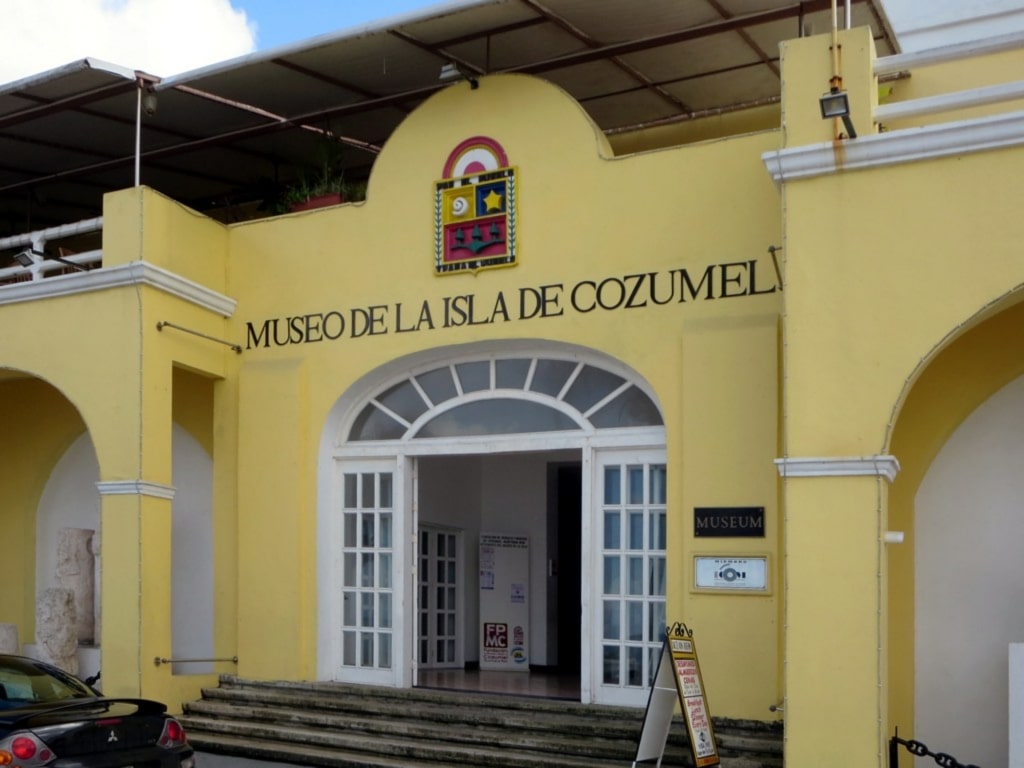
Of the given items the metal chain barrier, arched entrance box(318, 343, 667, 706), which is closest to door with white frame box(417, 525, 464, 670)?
arched entrance box(318, 343, 667, 706)

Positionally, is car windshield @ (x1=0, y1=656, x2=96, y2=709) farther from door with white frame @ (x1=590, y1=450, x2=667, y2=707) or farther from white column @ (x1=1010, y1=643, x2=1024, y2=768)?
white column @ (x1=1010, y1=643, x2=1024, y2=768)

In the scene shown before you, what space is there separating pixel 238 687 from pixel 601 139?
20.5 feet

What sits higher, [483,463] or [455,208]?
[455,208]

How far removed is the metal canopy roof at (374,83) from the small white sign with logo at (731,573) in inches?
186

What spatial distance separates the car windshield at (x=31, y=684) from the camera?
895 cm

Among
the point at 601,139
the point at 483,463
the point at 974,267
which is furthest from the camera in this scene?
the point at 483,463

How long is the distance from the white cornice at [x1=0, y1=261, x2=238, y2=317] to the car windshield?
401cm

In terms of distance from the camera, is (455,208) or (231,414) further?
(231,414)

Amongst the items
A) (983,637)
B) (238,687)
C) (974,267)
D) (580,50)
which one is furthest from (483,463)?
(974,267)

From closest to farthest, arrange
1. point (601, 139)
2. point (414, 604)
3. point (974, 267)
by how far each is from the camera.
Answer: point (974, 267), point (601, 139), point (414, 604)

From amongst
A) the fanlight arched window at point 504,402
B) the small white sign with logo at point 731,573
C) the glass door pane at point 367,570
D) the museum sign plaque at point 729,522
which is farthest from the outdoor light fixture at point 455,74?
the small white sign with logo at point 731,573

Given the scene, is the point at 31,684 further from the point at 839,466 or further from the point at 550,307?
the point at 839,466

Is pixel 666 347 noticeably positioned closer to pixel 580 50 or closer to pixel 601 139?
pixel 601 139

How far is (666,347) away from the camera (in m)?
10.8
